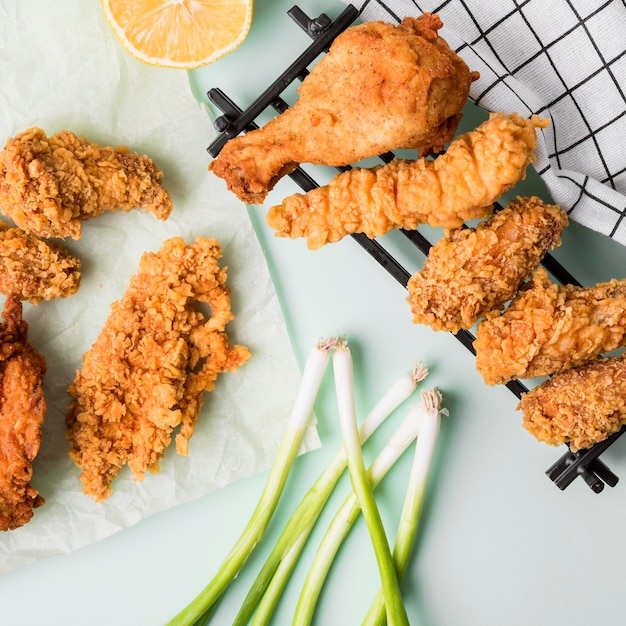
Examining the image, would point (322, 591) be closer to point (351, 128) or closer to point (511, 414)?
point (511, 414)

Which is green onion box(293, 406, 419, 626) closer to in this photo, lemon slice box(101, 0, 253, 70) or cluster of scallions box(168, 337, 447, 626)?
cluster of scallions box(168, 337, 447, 626)

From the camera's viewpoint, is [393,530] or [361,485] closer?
[361,485]

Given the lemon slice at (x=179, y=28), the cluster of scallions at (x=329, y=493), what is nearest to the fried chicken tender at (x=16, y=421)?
the cluster of scallions at (x=329, y=493)

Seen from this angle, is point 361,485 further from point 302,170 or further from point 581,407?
point 302,170

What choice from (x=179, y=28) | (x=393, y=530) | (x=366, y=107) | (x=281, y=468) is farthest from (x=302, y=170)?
(x=393, y=530)

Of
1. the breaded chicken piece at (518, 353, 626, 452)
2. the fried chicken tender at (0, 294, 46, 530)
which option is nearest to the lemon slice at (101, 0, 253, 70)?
the fried chicken tender at (0, 294, 46, 530)

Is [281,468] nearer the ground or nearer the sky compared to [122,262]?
nearer the ground
